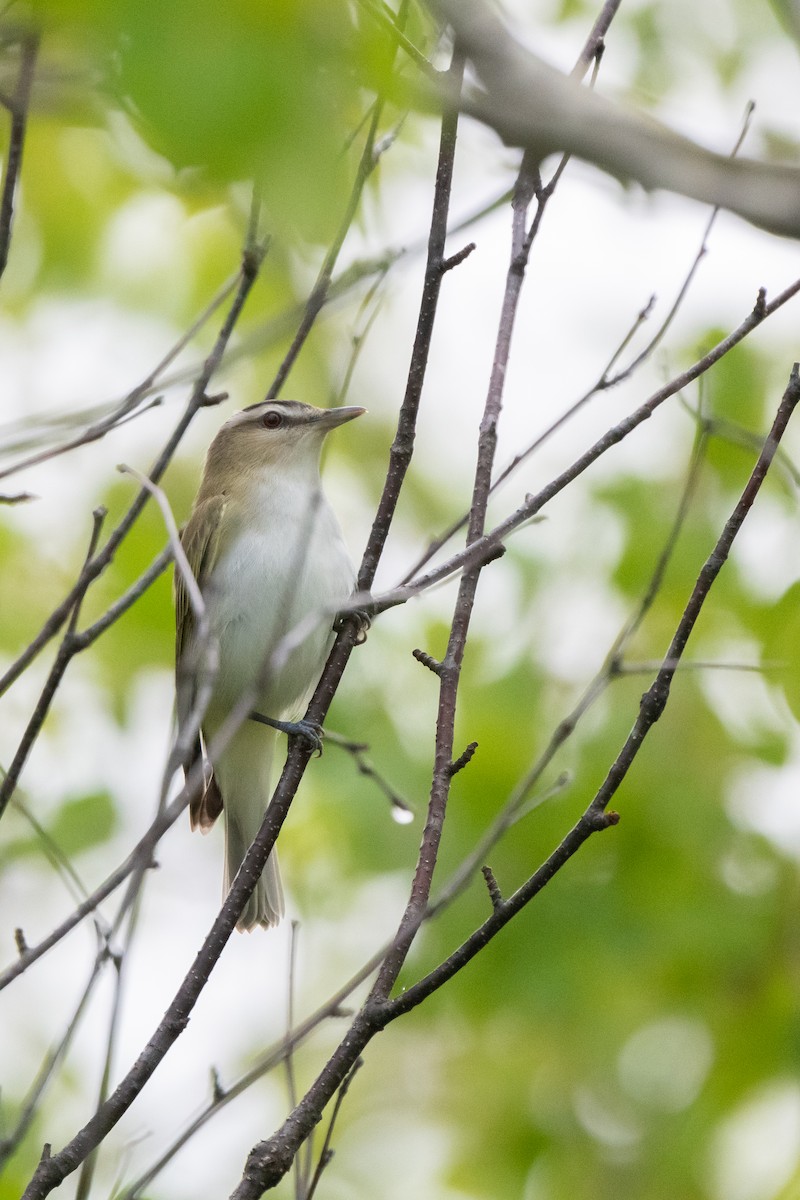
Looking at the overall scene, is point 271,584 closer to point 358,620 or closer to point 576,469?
point 358,620

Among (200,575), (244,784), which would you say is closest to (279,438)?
(200,575)

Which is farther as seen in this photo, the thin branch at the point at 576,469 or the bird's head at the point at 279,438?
the bird's head at the point at 279,438

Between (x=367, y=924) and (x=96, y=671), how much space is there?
6.20ft

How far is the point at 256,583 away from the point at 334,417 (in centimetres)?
83

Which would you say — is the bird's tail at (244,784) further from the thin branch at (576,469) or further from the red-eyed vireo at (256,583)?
the thin branch at (576,469)

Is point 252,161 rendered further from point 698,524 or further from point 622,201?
point 698,524

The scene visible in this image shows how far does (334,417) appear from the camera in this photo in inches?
227

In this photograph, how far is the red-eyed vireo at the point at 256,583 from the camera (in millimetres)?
5355

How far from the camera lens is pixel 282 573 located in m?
5.36

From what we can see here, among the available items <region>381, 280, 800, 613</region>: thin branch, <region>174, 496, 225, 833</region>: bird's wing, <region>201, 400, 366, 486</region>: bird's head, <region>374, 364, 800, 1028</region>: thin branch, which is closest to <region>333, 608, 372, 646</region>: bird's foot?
<region>381, 280, 800, 613</region>: thin branch

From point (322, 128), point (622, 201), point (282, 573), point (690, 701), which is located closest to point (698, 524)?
point (690, 701)

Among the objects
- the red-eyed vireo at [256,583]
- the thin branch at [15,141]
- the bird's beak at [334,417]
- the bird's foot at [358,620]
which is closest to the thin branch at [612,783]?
the bird's foot at [358,620]

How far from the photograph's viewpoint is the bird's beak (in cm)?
554

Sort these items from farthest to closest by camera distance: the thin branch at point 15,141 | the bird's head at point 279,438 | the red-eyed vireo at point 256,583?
the bird's head at point 279,438 < the red-eyed vireo at point 256,583 < the thin branch at point 15,141
